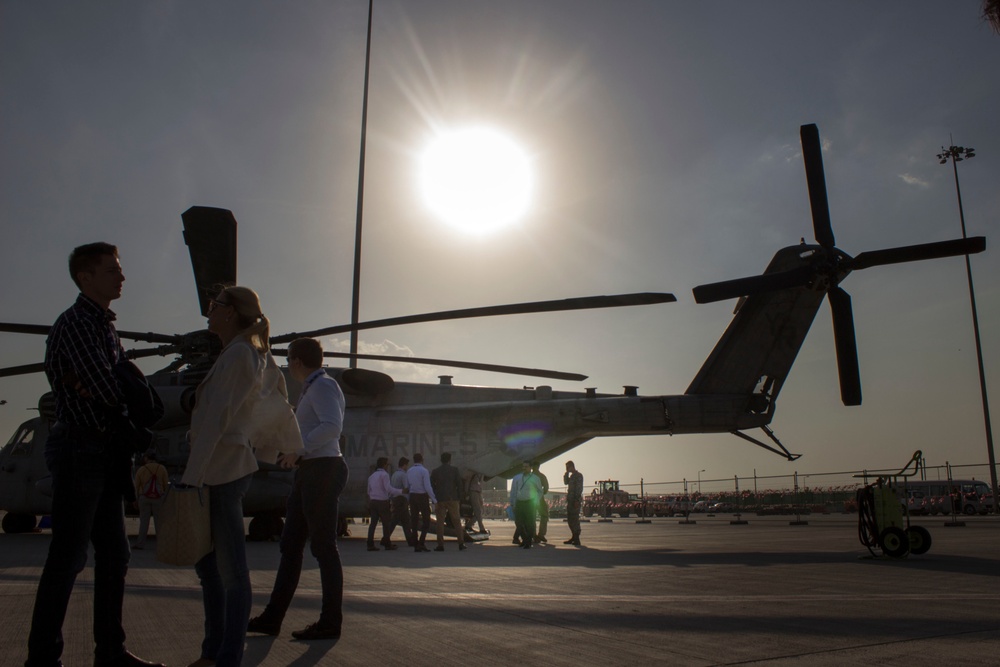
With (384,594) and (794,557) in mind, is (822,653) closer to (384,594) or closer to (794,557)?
(384,594)

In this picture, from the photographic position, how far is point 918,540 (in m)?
9.11

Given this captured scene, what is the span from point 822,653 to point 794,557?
6257 millimetres

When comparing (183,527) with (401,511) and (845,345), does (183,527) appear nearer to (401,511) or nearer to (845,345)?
(401,511)

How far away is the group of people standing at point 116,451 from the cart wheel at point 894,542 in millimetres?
8019

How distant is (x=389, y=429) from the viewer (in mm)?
15688

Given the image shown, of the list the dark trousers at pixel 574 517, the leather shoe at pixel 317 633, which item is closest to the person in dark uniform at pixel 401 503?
the dark trousers at pixel 574 517

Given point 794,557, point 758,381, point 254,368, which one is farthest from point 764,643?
point 758,381

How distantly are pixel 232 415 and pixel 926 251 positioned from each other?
11714 millimetres

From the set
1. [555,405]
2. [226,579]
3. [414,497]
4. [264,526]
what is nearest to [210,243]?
[414,497]

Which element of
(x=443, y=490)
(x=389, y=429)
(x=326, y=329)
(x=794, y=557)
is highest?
(x=326, y=329)

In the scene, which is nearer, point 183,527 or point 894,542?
point 183,527

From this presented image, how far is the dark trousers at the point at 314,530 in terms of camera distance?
4211 millimetres

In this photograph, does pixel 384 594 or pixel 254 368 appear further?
pixel 384 594

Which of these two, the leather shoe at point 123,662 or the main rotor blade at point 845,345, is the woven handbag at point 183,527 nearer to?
the leather shoe at point 123,662
